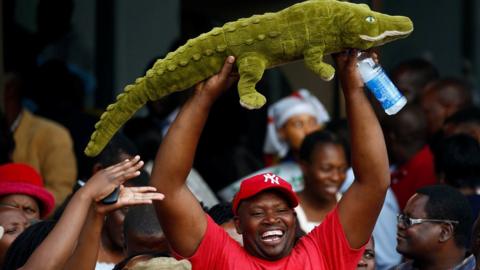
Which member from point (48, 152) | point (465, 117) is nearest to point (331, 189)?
point (465, 117)

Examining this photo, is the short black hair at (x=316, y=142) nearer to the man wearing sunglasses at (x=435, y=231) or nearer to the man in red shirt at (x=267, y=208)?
the man wearing sunglasses at (x=435, y=231)

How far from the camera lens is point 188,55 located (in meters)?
5.77

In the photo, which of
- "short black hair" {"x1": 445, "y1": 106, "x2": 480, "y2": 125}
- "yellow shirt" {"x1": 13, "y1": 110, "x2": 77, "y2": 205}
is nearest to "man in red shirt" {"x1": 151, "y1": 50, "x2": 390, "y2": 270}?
"short black hair" {"x1": 445, "y1": 106, "x2": 480, "y2": 125}

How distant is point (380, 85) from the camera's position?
5.80 m

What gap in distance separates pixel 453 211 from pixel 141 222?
159 centimetres

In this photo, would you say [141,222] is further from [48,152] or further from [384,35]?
[48,152]

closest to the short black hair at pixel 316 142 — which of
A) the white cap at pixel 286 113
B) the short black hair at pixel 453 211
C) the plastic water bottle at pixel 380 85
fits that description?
the white cap at pixel 286 113

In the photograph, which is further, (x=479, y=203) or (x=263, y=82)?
(x=263, y=82)

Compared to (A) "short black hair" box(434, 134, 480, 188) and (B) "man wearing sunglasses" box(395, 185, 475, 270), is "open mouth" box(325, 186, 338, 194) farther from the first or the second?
(B) "man wearing sunglasses" box(395, 185, 475, 270)

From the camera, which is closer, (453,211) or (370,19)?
(370,19)

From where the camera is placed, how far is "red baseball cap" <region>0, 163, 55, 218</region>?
7.24 m

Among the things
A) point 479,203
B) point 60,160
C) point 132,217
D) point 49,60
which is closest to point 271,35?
point 132,217

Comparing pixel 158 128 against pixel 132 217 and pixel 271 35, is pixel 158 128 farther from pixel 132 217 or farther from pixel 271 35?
pixel 271 35

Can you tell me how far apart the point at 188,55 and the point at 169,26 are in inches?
200
